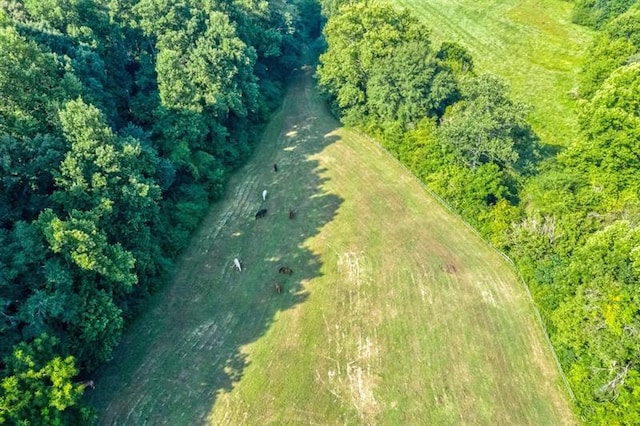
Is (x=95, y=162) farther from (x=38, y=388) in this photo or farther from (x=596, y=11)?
(x=596, y=11)

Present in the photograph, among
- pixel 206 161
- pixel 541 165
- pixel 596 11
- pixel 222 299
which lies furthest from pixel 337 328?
pixel 596 11

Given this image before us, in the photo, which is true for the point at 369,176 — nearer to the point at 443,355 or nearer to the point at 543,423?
the point at 443,355

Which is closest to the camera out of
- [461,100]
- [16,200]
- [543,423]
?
[543,423]

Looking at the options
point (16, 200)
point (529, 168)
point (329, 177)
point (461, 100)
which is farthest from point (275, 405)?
point (461, 100)

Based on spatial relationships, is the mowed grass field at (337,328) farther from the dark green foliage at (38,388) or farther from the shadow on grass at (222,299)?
the dark green foliage at (38,388)

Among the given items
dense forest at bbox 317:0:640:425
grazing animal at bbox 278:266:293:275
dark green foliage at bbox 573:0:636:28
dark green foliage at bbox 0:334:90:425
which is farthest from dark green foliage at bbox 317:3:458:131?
dark green foliage at bbox 0:334:90:425

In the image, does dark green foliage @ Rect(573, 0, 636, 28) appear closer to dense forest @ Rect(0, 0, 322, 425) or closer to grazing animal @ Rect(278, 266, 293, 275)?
dense forest @ Rect(0, 0, 322, 425)

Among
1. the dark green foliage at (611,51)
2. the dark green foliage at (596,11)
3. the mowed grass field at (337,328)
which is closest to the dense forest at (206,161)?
the dark green foliage at (611,51)

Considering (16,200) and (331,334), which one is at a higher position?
(16,200)
